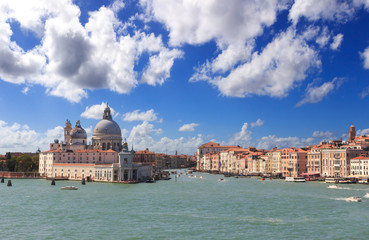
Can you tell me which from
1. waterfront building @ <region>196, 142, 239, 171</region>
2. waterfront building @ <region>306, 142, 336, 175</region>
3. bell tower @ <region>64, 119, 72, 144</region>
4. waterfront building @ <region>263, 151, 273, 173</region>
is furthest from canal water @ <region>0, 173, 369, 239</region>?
waterfront building @ <region>196, 142, 239, 171</region>

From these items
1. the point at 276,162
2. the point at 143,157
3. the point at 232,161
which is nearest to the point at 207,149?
the point at 232,161

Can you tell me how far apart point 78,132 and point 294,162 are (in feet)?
122

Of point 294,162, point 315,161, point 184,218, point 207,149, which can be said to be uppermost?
point 207,149

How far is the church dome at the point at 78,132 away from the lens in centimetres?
7584

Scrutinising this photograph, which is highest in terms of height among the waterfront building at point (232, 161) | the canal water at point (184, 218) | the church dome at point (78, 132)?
the church dome at point (78, 132)

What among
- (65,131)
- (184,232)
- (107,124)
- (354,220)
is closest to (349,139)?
(107,124)

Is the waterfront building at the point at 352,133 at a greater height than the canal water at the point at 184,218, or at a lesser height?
greater

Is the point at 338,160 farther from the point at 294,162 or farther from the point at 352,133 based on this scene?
the point at 352,133

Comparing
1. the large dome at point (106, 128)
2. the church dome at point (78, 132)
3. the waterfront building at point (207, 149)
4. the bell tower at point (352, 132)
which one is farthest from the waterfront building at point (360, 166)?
the waterfront building at point (207, 149)

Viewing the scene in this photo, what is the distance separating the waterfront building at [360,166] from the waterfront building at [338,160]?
3.16 feet

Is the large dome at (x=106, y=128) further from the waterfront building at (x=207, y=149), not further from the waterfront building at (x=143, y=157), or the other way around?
the waterfront building at (x=207, y=149)

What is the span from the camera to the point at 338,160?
58719mm

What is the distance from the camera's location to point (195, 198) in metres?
33.1

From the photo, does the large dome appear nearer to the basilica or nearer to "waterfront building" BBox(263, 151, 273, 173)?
the basilica
